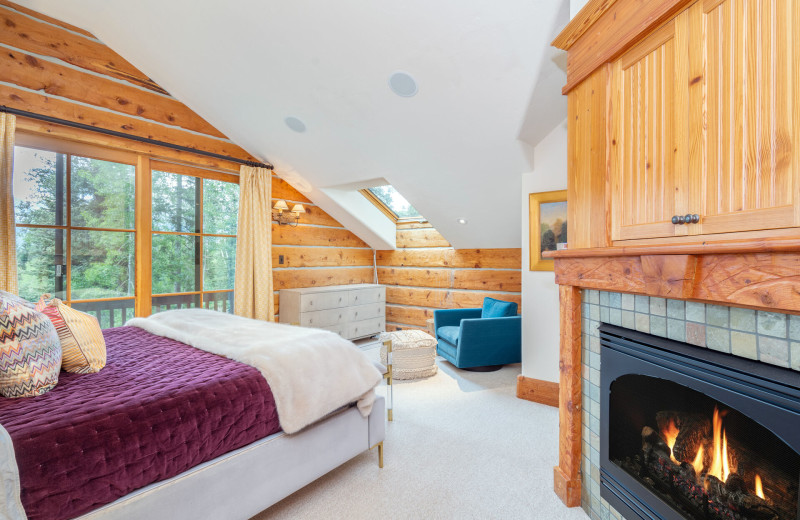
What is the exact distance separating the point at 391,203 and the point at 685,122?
14.4ft

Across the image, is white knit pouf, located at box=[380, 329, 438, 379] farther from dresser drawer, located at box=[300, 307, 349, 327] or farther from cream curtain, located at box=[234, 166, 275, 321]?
cream curtain, located at box=[234, 166, 275, 321]

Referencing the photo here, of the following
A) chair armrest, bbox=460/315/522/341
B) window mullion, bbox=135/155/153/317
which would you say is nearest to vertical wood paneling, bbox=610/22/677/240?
chair armrest, bbox=460/315/522/341

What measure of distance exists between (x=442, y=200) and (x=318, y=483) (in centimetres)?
282

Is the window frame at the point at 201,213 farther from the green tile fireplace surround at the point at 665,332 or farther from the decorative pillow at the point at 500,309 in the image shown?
the green tile fireplace surround at the point at 665,332

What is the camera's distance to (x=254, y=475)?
159 centimetres

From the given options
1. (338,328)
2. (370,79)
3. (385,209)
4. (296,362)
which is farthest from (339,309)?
(296,362)

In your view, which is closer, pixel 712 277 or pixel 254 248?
pixel 712 277

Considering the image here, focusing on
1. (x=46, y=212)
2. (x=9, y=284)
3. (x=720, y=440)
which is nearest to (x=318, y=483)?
(x=720, y=440)

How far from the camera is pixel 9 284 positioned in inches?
110

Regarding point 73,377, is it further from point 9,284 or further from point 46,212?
point 46,212

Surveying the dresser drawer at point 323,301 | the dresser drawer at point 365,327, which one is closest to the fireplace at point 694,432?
the dresser drawer at point 323,301

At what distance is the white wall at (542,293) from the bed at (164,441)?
6.10ft

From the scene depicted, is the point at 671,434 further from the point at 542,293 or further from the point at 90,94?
the point at 90,94

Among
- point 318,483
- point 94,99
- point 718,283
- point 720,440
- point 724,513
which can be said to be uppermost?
point 94,99
